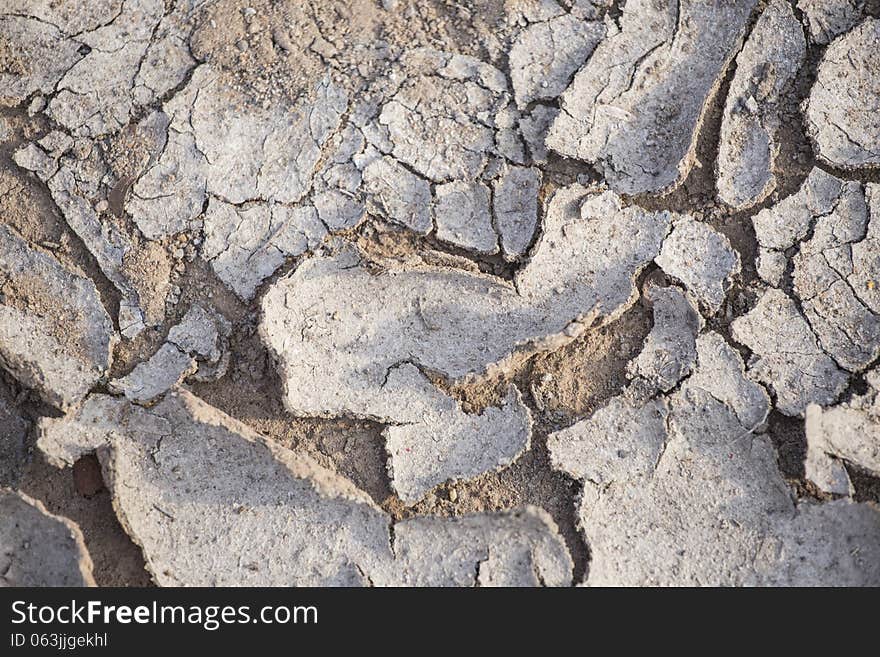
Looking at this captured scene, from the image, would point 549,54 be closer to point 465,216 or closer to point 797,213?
point 465,216

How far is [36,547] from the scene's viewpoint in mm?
2053

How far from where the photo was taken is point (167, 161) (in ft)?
7.44

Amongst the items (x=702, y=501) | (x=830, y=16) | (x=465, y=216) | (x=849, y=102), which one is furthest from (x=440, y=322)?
(x=830, y=16)

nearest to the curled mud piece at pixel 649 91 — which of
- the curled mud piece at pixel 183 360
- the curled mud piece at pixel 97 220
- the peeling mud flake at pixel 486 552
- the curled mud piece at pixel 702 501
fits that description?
the curled mud piece at pixel 702 501

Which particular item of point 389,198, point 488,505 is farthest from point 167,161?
point 488,505

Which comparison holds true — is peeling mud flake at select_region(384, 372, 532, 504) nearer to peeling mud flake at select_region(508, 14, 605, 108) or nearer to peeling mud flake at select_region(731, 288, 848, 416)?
peeling mud flake at select_region(731, 288, 848, 416)

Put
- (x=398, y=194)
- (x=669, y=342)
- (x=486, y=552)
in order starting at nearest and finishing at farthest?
(x=486, y=552) → (x=669, y=342) → (x=398, y=194)

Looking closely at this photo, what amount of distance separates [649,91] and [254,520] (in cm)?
163

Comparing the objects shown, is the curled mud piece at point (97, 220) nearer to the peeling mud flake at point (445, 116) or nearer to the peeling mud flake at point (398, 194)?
the peeling mud flake at point (398, 194)

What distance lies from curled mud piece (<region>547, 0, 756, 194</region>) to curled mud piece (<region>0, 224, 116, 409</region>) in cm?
139

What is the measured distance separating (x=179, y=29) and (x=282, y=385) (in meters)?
1.14

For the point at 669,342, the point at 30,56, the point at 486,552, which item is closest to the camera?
the point at 486,552

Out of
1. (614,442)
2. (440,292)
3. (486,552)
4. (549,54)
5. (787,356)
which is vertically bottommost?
(486,552)

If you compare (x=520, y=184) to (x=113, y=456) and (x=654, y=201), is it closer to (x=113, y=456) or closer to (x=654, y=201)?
(x=654, y=201)
